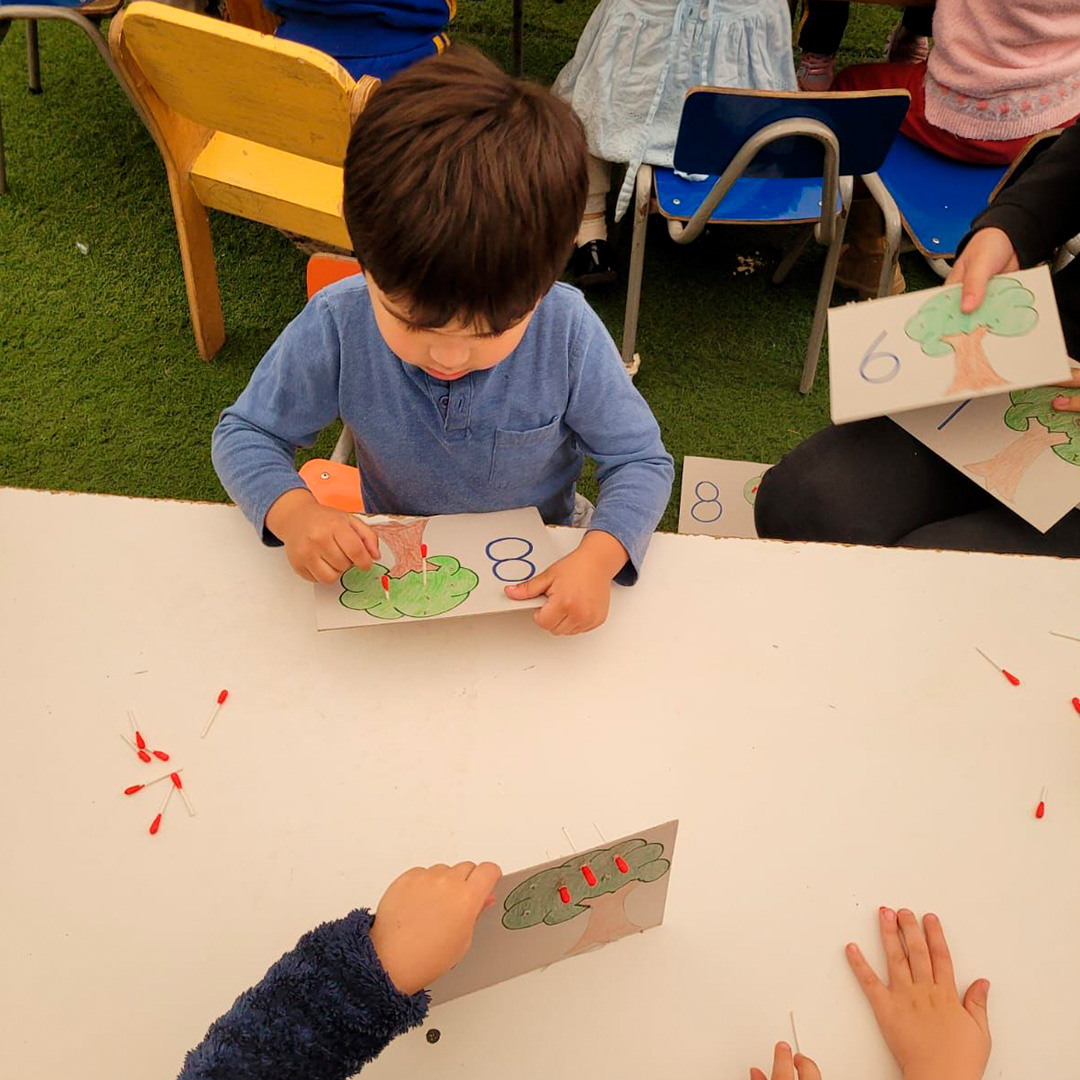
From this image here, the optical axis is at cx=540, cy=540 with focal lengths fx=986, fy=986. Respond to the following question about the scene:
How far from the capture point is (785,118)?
5.23ft

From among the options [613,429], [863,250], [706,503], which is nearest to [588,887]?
[613,429]

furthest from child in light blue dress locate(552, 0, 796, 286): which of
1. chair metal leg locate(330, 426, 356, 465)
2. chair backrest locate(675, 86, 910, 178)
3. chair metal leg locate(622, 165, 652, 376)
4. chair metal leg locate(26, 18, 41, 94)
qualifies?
chair metal leg locate(26, 18, 41, 94)

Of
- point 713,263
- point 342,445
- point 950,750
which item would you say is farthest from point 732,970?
point 713,263

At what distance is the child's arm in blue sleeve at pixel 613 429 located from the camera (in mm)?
988

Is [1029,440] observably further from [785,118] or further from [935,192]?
[935,192]

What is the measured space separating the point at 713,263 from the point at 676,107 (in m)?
0.50

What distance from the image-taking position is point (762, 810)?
0.77 m

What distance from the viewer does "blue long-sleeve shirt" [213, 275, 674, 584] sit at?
3.24 ft

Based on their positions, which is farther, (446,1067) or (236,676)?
(236,676)

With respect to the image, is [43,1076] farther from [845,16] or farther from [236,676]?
[845,16]

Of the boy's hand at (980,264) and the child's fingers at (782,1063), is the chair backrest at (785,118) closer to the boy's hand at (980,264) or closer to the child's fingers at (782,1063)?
the boy's hand at (980,264)

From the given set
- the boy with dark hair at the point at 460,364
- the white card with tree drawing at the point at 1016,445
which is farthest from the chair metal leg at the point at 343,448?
the white card with tree drawing at the point at 1016,445

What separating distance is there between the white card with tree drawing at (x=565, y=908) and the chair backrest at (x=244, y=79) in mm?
1097

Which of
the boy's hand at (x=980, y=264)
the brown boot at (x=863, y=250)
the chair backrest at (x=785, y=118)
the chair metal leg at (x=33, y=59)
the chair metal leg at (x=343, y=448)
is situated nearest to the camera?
the boy's hand at (x=980, y=264)
